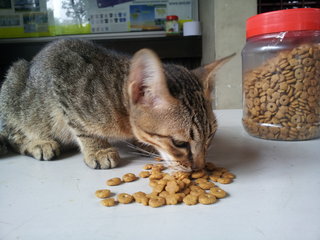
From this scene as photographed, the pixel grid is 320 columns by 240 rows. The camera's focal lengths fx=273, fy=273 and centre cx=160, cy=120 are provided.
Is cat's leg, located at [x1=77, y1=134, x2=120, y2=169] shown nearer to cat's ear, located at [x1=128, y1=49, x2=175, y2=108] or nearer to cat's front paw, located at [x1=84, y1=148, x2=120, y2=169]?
cat's front paw, located at [x1=84, y1=148, x2=120, y2=169]

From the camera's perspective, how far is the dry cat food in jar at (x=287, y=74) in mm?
1043

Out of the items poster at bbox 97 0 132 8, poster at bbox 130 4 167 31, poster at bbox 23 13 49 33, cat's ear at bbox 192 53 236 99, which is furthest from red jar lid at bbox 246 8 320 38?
poster at bbox 23 13 49 33

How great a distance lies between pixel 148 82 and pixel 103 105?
0.84ft

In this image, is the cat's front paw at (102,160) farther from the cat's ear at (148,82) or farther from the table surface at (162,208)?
the cat's ear at (148,82)

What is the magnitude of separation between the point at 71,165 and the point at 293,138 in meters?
0.89

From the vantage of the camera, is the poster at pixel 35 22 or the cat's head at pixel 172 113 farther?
the poster at pixel 35 22

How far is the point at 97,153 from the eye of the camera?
959mm

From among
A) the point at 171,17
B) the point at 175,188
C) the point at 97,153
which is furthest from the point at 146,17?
the point at 175,188

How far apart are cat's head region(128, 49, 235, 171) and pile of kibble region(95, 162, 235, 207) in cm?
4

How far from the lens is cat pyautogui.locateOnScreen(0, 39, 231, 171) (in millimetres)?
797

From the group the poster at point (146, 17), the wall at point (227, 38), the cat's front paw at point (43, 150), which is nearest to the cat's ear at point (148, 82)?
the cat's front paw at point (43, 150)

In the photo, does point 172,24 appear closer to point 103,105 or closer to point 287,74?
point 287,74

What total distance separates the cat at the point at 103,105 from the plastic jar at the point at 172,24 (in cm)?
138

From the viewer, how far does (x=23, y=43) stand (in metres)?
2.42
